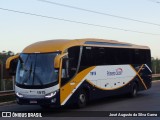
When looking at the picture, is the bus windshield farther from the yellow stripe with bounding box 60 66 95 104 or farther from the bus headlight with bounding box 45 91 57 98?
the yellow stripe with bounding box 60 66 95 104

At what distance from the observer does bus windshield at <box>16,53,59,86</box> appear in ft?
55.4

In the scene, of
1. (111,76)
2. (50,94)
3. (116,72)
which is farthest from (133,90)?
(50,94)

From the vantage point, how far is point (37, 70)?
17062 millimetres

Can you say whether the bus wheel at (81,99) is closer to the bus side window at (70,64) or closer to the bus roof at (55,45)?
the bus side window at (70,64)

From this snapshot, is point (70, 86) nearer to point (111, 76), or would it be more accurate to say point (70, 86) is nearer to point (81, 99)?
point (81, 99)

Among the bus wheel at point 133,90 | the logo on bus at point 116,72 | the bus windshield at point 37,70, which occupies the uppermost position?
the bus windshield at point 37,70

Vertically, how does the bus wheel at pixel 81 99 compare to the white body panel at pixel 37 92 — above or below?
below

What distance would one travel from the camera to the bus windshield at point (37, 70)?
664 inches

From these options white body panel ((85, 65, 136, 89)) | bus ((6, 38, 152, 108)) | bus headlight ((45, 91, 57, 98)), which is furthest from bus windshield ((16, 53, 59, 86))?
white body panel ((85, 65, 136, 89))

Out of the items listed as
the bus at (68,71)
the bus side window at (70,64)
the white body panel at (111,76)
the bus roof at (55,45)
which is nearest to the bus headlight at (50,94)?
the bus at (68,71)

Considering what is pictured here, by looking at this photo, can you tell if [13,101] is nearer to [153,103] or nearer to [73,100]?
[73,100]

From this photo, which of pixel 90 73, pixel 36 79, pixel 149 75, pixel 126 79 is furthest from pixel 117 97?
pixel 36 79

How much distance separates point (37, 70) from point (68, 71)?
127 centimetres

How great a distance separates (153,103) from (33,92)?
20.0ft
